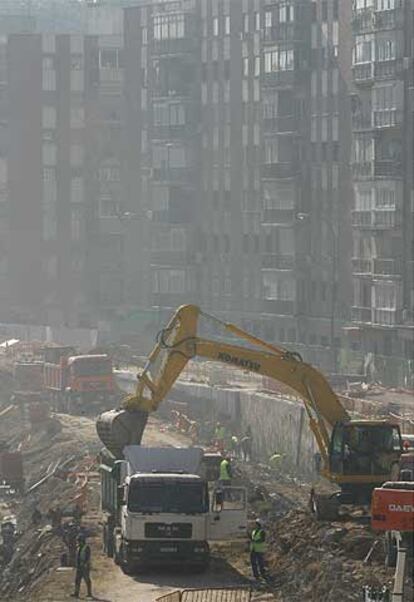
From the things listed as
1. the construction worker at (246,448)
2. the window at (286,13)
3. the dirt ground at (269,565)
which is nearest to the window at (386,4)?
the window at (286,13)

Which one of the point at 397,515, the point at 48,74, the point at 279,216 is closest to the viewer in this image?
the point at 397,515

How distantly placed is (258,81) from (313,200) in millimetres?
9635

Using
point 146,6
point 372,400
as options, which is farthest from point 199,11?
point 372,400

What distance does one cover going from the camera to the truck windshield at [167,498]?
41750 mm

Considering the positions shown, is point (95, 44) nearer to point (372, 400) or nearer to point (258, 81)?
point (258, 81)

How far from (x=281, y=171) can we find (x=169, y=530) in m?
85.4

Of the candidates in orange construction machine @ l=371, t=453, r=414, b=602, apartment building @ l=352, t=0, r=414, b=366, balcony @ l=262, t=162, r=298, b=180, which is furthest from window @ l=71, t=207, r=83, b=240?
orange construction machine @ l=371, t=453, r=414, b=602

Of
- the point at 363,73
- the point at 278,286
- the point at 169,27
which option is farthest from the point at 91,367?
the point at 169,27

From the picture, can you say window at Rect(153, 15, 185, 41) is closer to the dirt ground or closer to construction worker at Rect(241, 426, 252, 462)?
construction worker at Rect(241, 426, 252, 462)

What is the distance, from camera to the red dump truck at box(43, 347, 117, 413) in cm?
9375

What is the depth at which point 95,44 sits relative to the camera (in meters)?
149

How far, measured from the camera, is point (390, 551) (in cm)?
3772

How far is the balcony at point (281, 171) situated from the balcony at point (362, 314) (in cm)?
1471

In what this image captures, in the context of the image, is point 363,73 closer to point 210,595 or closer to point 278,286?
point 278,286
